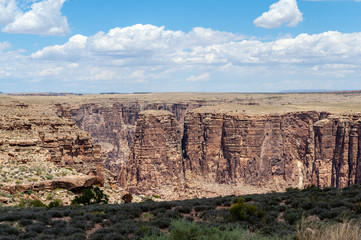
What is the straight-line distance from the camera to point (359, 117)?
70.4 meters

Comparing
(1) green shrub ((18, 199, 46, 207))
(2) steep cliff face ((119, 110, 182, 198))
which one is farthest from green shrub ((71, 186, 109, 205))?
(2) steep cliff face ((119, 110, 182, 198))

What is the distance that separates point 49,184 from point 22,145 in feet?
24.3

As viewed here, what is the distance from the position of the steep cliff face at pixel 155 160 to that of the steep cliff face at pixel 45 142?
32.4m

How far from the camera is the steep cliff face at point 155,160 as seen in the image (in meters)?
74.2

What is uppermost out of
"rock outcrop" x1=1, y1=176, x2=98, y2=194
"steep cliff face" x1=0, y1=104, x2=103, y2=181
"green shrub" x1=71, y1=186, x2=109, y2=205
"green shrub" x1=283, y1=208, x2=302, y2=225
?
"steep cliff face" x1=0, y1=104, x2=103, y2=181

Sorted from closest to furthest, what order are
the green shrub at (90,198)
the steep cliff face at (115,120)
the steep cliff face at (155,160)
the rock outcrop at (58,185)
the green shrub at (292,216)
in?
the green shrub at (292,216) → the rock outcrop at (58,185) → the green shrub at (90,198) → the steep cliff face at (155,160) → the steep cliff face at (115,120)

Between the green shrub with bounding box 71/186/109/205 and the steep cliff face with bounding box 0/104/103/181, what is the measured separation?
487 centimetres

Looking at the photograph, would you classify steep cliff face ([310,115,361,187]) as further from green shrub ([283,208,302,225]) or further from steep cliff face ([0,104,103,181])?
green shrub ([283,208,302,225])

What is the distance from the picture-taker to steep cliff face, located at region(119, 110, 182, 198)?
74.2m

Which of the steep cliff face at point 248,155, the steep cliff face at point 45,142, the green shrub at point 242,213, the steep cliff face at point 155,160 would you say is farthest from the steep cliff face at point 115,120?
the green shrub at point 242,213

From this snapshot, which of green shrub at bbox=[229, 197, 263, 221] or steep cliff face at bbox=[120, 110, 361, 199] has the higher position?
green shrub at bbox=[229, 197, 263, 221]

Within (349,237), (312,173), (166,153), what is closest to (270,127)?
(312,173)

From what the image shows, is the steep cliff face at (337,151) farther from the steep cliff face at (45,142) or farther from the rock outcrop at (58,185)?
the rock outcrop at (58,185)

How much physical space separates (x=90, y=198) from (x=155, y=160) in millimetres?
48293
